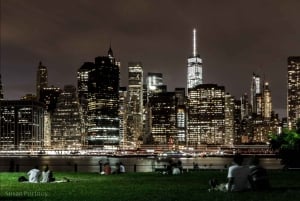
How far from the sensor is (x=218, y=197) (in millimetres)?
17797

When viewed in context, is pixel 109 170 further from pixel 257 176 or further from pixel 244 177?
pixel 244 177

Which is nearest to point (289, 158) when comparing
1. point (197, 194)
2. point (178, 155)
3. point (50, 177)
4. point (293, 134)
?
point (293, 134)

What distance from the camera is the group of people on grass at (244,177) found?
60.6 ft

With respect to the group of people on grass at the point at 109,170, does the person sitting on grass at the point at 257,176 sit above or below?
above

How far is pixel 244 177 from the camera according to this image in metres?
18.8

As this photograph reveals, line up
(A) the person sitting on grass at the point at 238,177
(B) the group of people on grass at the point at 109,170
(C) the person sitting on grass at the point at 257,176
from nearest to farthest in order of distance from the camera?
(A) the person sitting on grass at the point at 238,177
(C) the person sitting on grass at the point at 257,176
(B) the group of people on grass at the point at 109,170

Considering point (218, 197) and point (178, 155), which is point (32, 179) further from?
point (178, 155)

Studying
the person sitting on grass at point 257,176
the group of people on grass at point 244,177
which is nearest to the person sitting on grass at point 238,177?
the group of people on grass at point 244,177

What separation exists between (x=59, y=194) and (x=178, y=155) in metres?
167

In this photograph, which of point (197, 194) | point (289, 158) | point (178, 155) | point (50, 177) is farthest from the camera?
point (178, 155)

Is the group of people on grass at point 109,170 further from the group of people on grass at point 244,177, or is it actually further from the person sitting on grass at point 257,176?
the person sitting on grass at point 257,176

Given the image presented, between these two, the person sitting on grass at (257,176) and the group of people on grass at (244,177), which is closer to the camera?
the group of people on grass at (244,177)

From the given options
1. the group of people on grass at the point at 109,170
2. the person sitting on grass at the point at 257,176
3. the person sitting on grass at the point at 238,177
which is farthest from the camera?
the group of people on grass at the point at 109,170

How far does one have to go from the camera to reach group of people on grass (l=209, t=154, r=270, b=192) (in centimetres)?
1846
